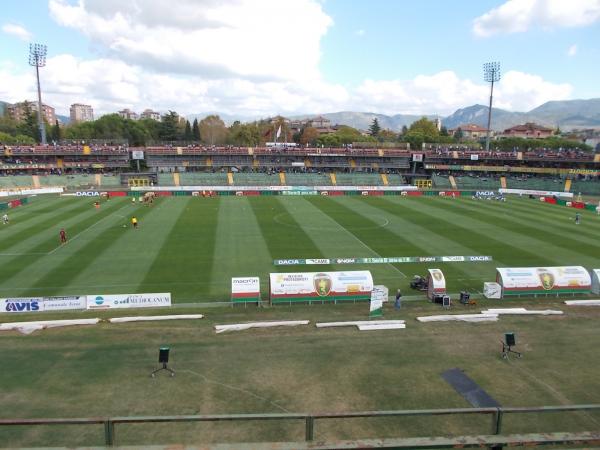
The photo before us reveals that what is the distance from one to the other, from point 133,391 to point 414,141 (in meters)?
143

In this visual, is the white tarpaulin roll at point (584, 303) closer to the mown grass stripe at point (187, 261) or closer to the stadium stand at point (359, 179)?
the mown grass stripe at point (187, 261)

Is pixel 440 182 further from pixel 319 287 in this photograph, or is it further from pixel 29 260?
pixel 29 260

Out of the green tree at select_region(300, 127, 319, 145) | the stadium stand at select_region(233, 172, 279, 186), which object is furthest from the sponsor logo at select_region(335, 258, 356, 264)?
the green tree at select_region(300, 127, 319, 145)

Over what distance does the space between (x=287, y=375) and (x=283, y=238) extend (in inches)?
1041

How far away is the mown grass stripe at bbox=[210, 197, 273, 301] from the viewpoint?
2990 cm

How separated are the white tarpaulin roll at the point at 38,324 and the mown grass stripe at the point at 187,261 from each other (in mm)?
5776

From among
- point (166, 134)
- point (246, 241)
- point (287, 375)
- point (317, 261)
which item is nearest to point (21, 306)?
point (287, 375)

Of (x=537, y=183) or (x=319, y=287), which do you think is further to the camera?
(x=537, y=183)

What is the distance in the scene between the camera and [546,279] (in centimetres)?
2611

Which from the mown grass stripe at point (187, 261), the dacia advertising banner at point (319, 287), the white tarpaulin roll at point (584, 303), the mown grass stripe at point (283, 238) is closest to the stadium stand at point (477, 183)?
the mown grass stripe at point (283, 238)

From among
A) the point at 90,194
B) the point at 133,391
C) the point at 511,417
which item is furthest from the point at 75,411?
the point at 90,194

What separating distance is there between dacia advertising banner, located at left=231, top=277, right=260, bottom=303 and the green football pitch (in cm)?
245

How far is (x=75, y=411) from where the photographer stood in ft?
44.9

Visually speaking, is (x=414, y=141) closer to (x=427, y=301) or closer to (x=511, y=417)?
(x=427, y=301)
